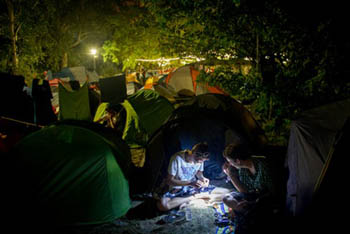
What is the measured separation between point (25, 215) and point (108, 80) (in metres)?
4.76

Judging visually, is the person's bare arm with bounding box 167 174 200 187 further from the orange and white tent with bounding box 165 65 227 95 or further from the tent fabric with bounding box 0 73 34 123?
the orange and white tent with bounding box 165 65 227 95

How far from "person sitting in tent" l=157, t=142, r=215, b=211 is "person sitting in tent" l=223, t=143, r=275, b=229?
0.59 m

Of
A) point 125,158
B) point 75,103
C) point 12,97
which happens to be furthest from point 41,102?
point 125,158

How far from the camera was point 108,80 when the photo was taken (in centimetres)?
853

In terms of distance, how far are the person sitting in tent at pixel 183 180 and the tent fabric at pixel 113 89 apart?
3.93 meters

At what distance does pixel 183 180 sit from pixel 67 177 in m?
2.13

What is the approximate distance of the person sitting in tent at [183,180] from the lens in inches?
202

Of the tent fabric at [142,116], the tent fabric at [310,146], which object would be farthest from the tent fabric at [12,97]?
the tent fabric at [310,146]

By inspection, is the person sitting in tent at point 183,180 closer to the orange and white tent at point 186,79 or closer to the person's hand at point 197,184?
the person's hand at point 197,184

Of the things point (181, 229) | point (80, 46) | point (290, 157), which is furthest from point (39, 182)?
point (80, 46)

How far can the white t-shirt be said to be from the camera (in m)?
5.40

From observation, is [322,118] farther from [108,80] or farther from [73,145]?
[108,80]

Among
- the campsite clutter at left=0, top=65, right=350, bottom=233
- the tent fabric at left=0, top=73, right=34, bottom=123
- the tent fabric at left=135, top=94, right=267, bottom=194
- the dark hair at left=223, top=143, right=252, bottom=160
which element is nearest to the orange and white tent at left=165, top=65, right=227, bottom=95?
the tent fabric at left=135, top=94, right=267, bottom=194

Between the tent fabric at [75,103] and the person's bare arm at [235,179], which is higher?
the tent fabric at [75,103]
